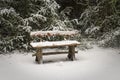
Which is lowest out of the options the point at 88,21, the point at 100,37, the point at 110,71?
the point at 110,71

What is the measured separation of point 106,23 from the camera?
30.0 feet

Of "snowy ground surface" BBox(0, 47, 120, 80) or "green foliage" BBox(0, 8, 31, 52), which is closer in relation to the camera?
"snowy ground surface" BBox(0, 47, 120, 80)

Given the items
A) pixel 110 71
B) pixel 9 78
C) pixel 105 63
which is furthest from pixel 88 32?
pixel 9 78

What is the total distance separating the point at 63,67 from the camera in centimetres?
662

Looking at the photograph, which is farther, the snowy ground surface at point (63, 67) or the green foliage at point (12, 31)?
the green foliage at point (12, 31)

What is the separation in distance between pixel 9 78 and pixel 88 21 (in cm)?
481

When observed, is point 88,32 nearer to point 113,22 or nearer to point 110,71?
point 113,22

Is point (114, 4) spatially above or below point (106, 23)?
above

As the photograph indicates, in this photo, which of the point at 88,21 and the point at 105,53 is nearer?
the point at 105,53

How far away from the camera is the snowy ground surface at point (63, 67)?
19.5 ft

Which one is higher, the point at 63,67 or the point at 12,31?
the point at 12,31

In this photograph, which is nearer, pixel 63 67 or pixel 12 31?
pixel 63 67

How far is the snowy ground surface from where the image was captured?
19.5ft

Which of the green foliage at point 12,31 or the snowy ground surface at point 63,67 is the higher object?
the green foliage at point 12,31
